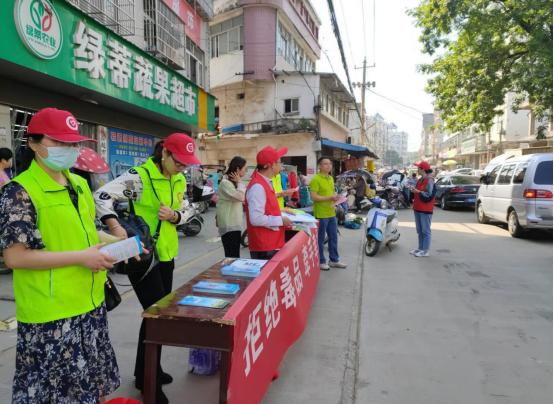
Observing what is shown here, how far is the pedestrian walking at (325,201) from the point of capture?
5844mm

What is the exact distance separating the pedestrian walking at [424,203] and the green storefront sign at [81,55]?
245 inches

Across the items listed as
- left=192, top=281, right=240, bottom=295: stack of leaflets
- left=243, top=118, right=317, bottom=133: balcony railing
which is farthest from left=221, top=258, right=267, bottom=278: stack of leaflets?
left=243, top=118, right=317, bottom=133: balcony railing

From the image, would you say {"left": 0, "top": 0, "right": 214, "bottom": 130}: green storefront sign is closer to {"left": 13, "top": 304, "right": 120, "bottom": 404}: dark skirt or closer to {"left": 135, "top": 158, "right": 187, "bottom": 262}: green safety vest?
{"left": 135, "top": 158, "right": 187, "bottom": 262}: green safety vest

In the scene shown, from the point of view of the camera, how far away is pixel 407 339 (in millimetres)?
3781

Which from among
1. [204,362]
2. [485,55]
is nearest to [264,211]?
[204,362]

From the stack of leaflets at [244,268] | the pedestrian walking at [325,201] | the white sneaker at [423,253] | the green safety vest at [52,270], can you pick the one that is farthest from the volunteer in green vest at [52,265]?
the white sneaker at [423,253]

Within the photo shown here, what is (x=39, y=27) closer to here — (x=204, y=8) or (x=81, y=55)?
(x=81, y=55)

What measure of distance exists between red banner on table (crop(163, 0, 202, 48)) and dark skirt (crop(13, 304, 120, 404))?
11.1 m

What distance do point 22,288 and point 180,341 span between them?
78 centimetres

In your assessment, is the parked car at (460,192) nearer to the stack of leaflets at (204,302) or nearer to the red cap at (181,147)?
the red cap at (181,147)

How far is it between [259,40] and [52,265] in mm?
20891

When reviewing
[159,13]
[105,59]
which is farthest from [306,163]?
[105,59]

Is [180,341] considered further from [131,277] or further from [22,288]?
[22,288]

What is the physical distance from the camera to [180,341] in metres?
2.09
